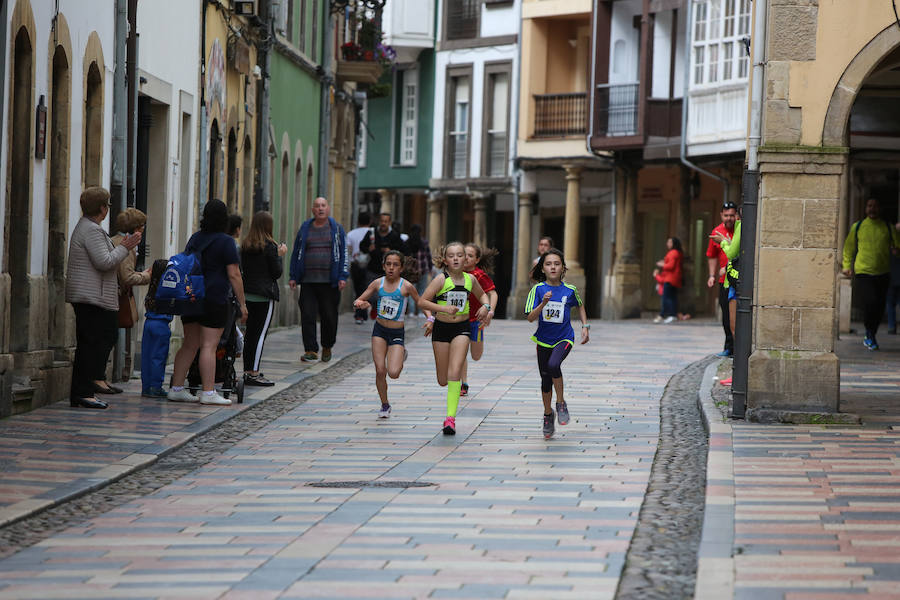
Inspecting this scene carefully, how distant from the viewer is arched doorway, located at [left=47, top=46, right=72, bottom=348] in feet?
48.1

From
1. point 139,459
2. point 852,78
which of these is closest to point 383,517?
point 139,459

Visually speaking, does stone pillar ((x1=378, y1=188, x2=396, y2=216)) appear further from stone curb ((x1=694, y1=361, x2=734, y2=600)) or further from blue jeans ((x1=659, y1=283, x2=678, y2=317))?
stone curb ((x1=694, y1=361, x2=734, y2=600))

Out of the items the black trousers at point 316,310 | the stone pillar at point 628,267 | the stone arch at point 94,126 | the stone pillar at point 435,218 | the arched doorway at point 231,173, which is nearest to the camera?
the stone arch at point 94,126

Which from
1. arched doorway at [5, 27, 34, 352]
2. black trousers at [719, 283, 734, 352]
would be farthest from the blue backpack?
black trousers at [719, 283, 734, 352]

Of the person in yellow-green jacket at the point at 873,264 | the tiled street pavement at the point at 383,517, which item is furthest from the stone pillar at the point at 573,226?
the tiled street pavement at the point at 383,517

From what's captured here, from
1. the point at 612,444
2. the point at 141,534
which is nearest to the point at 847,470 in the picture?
the point at 612,444

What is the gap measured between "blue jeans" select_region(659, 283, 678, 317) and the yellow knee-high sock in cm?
2270

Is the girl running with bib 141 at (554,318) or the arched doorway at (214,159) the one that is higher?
the arched doorway at (214,159)

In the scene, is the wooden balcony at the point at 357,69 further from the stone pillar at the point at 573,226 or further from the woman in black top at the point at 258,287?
the woman in black top at the point at 258,287

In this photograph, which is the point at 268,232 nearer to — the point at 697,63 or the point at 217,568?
the point at 217,568

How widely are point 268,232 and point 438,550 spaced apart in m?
9.22

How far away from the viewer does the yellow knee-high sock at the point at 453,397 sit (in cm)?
1267

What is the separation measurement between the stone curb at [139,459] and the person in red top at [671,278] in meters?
18.9

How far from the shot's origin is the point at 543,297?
1304cm
